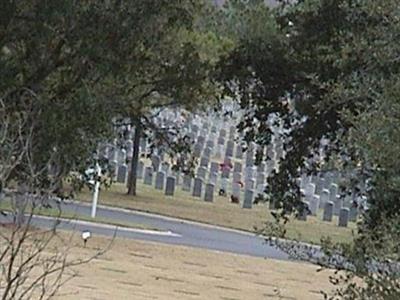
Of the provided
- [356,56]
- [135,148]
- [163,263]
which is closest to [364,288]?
[356,56]

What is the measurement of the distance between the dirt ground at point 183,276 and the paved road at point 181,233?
1.23 metres

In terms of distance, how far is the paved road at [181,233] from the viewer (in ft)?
75.7

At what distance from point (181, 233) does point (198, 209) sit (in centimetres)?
539

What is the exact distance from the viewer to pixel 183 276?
56.1 feet

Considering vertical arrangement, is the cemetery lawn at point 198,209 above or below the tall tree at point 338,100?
below

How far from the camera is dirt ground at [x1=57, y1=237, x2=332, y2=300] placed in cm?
1470

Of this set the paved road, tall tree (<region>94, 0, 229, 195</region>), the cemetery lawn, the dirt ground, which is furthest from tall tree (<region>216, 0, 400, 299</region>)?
the cemetery lawn

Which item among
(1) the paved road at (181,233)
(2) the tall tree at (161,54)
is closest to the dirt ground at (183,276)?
(1) the paved road at (181,233)

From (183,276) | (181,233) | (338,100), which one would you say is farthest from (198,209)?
(338,100)

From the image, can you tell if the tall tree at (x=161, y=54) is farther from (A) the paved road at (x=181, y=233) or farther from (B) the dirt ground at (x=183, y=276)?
(A) the paved road at (x=181, y=233)

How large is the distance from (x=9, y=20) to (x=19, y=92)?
763 millimetres

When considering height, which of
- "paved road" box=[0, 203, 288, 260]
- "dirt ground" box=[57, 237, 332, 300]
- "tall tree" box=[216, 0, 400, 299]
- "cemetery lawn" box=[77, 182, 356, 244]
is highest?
"tall tree" box=[216, 0, 400, 299]

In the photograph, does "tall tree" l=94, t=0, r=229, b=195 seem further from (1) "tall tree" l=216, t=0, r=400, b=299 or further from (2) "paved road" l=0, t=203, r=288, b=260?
(2) "paved road" l=0, t=203, r=288, b=260

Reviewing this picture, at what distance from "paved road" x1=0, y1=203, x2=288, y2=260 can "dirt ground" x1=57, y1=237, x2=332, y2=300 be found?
1225 mm
